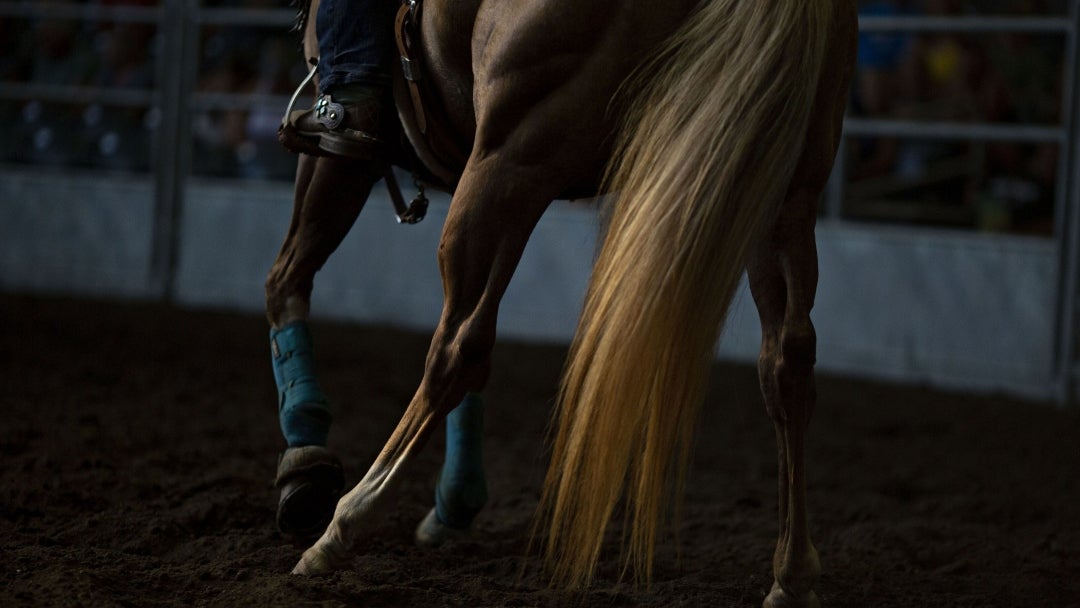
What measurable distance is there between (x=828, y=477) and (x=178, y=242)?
17.7 feet

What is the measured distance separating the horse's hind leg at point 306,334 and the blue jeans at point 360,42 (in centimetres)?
33

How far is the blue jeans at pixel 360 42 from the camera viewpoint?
2693 mm

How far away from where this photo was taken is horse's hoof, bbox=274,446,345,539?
2.81 meters

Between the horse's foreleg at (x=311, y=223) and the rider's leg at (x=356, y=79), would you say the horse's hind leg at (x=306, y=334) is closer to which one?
the horse's foreleg at (x=311, y=223)

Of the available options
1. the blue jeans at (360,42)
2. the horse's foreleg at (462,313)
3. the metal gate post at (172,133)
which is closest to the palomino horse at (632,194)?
the horse's foreleg at (462,313)

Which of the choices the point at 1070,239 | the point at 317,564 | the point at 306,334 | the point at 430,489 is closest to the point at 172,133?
the point at 430,489

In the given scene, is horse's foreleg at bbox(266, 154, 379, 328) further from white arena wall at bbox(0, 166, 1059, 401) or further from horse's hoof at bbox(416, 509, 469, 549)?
white arena wall at bbox(0, 166, 1059, 401)

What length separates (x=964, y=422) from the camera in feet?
17.9

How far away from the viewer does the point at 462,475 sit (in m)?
3.14

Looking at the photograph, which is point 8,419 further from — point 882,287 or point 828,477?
point 882,287

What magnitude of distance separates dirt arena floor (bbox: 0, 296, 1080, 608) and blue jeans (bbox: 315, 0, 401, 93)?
1.05m

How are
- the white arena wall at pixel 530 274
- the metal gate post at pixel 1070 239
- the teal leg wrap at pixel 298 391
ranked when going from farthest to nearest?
the white arena wall at pixel 530 274 → the metal gate post at pixel 1070 239 → the teal leg wrap at pixel 298 391

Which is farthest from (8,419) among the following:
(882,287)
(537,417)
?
(882,287)

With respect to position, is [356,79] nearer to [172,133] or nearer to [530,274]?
[530,274]
